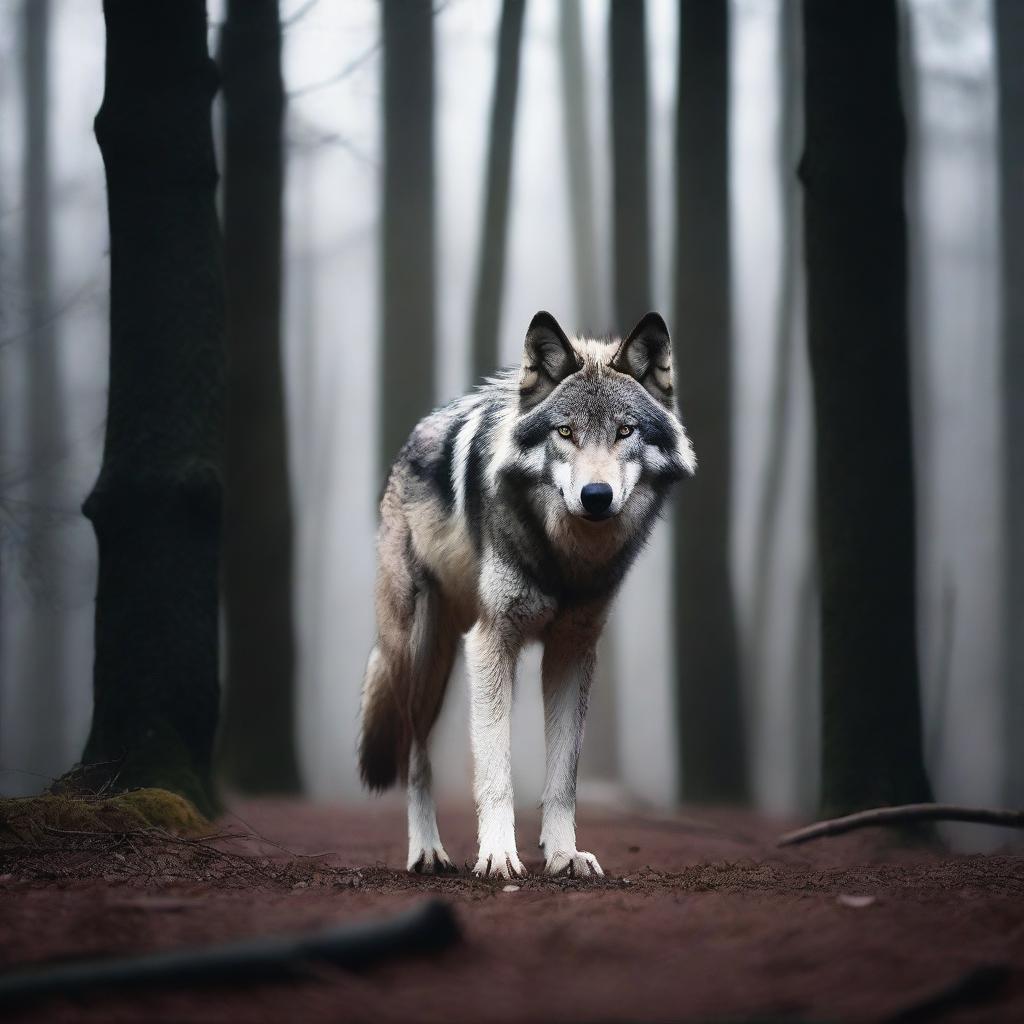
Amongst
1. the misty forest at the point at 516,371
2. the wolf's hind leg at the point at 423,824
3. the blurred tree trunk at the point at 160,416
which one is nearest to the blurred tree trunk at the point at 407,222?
the misty forest at the point at 516,371

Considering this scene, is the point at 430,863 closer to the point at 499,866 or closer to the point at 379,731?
the point at 499,866

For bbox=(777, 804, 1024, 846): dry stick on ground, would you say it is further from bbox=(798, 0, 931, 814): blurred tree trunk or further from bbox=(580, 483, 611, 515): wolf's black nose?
bbox=(798, 0, 931, 814): blurred tree trunk

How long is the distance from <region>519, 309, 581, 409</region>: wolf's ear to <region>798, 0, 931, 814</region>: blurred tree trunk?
232 cm

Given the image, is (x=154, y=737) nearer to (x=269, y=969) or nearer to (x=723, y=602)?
(x=269, y=969)

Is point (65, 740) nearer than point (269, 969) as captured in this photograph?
No

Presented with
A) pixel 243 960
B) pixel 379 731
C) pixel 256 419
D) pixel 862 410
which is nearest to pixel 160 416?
pixel 379 731

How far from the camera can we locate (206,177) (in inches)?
213

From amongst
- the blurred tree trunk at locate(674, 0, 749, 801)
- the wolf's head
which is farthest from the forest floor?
the blurred tree trunk at locate(674, 0, 749, 801)

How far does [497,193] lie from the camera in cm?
822

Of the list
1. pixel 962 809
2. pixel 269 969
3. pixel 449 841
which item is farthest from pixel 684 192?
pixel 269 969

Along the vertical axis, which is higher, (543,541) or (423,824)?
(543,541)

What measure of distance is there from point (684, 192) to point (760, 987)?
281 inches

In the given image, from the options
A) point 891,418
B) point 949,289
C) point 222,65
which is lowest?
point 891,418

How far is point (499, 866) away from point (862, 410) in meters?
3.16
